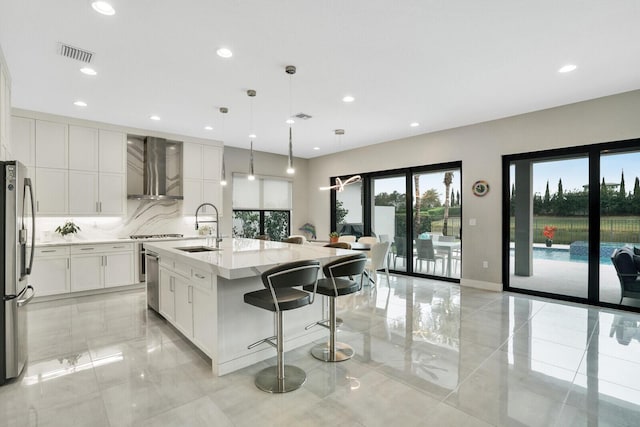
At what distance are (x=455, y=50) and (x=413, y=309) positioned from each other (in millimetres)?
3179

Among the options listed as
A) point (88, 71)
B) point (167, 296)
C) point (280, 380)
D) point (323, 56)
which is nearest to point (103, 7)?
point (88, 71)

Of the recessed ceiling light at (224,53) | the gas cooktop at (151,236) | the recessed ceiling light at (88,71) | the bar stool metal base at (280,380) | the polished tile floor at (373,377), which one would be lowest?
the polished tile floor at (373,377)

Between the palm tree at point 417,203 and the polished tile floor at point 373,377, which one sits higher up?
the palm tree at point 417,203

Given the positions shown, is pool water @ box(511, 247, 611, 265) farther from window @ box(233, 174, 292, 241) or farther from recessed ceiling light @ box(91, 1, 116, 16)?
recessed ceiling light @ box(91, 1, 116, 16)

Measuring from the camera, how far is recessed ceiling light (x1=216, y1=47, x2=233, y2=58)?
307cm

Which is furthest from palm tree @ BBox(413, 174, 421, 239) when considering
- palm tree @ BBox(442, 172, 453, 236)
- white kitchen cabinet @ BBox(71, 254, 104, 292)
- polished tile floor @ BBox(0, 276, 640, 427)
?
white kitchen cabinet @ BBox(71, 254, 104, 292)

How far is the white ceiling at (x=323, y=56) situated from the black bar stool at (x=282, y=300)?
2.05 metres

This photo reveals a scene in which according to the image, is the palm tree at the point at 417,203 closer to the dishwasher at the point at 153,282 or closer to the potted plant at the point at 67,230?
the dishwasher at the point at 153,282

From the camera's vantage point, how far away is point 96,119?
5.30m

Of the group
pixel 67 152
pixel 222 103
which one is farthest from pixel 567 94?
pixel 67 152

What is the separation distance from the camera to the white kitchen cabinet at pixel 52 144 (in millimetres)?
4926

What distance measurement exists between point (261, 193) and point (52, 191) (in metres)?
4.07

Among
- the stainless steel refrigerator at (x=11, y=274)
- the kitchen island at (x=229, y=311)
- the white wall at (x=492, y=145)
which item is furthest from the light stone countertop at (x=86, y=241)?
the white wall at (x=492, y=145)

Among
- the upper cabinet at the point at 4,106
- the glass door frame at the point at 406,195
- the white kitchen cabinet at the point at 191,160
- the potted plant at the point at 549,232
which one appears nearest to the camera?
the upper cabinet at the point at 4,106
